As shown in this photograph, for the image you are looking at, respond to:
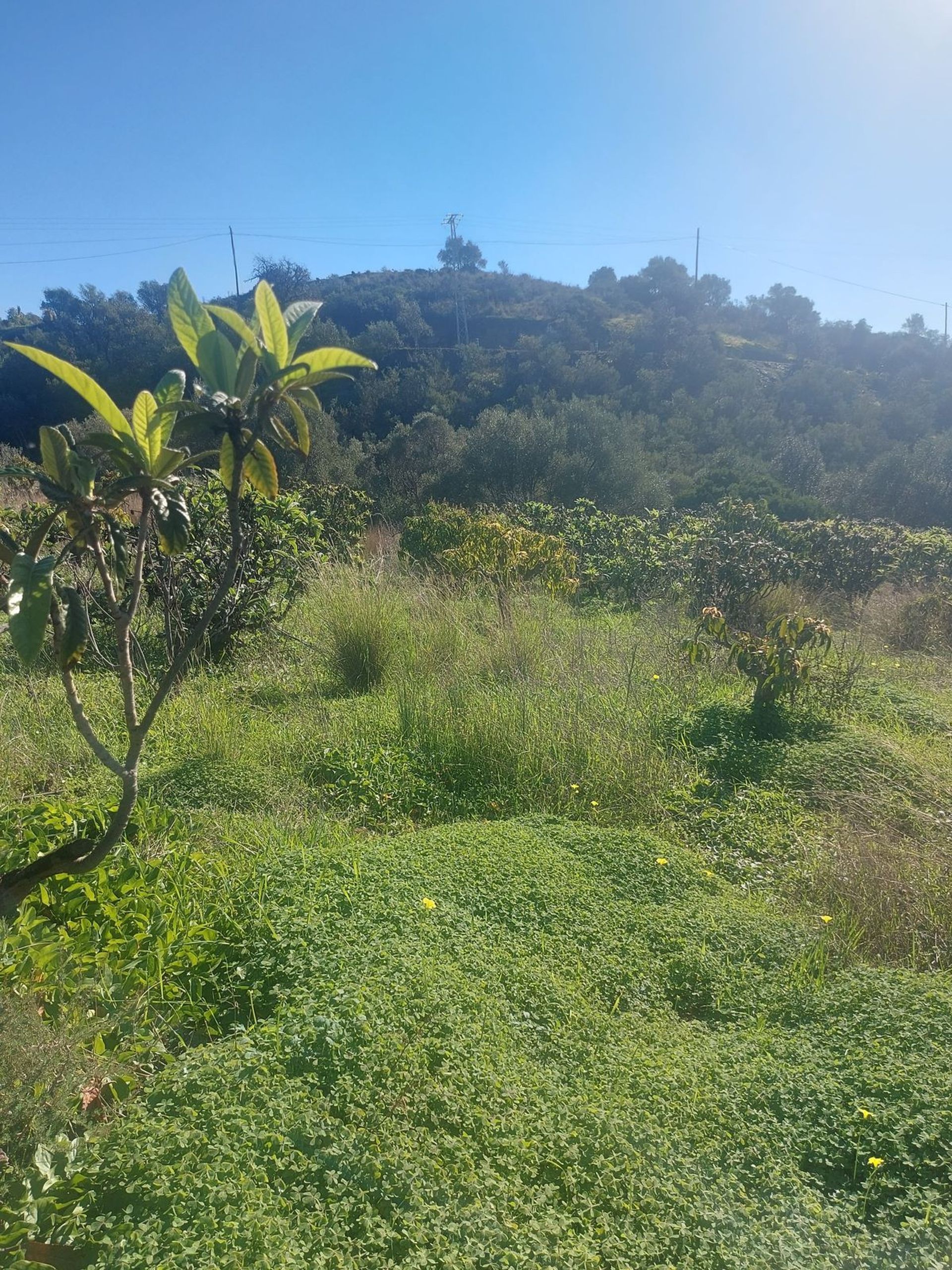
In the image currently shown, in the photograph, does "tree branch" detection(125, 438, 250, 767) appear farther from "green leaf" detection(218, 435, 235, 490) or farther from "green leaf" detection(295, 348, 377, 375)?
"green leaf" detection(295, 348, 377, 375)

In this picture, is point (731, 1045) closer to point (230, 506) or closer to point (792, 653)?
point (230, 506)

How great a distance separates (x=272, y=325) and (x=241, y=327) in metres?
0.07

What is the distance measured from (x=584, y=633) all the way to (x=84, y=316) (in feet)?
82.1

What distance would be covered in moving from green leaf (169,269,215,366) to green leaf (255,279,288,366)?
135mm

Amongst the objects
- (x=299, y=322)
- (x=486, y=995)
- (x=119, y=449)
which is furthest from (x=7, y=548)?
(x=486, y=995)

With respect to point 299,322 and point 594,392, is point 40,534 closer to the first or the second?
point 299,322

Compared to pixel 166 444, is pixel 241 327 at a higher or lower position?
higher

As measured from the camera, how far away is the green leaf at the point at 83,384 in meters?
1.55

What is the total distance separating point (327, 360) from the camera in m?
1.60

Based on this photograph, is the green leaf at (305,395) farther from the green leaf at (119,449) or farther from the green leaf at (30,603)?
the green leaf at (30,603)

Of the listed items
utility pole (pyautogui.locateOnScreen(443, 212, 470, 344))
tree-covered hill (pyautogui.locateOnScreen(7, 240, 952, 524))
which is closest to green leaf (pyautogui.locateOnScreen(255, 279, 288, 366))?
tree-covered hill (pyautogui.locateOnScreen(7, 240, 952, 524))

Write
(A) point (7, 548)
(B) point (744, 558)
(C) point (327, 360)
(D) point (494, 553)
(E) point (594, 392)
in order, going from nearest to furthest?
(C) point (327, 360) < (A) point (7, 548) < (B) point (744, 558) < (D) point (494, 553) < (E) point (594, 392)

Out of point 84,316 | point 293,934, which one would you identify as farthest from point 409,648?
point 84,316

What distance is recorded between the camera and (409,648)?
5227 millimetres
